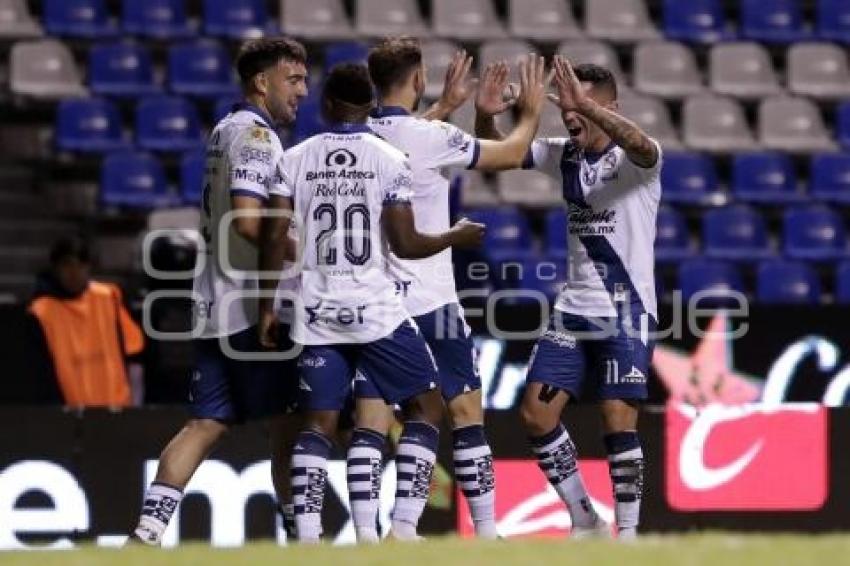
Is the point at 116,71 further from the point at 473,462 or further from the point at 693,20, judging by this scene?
the point at 473,462

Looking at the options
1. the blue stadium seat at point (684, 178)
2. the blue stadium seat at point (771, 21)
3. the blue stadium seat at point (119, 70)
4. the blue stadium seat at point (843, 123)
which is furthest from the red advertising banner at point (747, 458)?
the blue stadium seat at point (771, 21)

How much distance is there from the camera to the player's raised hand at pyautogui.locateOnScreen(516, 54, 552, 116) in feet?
29.7

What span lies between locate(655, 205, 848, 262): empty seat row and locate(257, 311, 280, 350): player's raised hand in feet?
26.4

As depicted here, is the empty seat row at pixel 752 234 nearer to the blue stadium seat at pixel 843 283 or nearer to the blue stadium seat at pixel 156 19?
the blue stadium seat at pixel 843 283

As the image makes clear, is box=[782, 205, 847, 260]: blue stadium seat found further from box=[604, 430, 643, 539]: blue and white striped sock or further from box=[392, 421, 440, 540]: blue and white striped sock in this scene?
box=[392, 421, 440, 540]: blue and white striped sock

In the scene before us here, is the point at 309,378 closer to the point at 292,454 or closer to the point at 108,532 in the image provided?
the point at 292,454

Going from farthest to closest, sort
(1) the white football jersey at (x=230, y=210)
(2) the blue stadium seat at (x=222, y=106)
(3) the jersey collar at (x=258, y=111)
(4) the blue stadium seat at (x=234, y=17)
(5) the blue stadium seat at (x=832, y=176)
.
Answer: (4) the blue stadium seat at (x=234, y=17) < (5) the blue stadium seat at (x=832, y=176) < (2) the blue stadium seat at (x=222, y=106) < (3) the jersey collar at (x=258, y=111) < (1) the white football jersey at (x=230, y=210)

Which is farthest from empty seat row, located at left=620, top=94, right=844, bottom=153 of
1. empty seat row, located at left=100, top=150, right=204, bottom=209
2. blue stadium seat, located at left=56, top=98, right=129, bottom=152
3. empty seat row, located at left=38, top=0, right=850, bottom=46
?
blue stadium seat, located at left=56, top=98, right=129, bottom=152

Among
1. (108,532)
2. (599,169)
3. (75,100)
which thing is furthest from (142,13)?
(599,169)

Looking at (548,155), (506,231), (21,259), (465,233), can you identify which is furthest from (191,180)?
(465,233)

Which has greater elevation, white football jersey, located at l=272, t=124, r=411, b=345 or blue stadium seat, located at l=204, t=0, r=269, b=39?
blue stadium seat, located at l=204, t=0, r=269, b=39

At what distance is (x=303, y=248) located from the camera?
8719 millimetres

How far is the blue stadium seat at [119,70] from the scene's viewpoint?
16547mm

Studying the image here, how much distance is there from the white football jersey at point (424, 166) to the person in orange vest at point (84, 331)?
3.71 m
